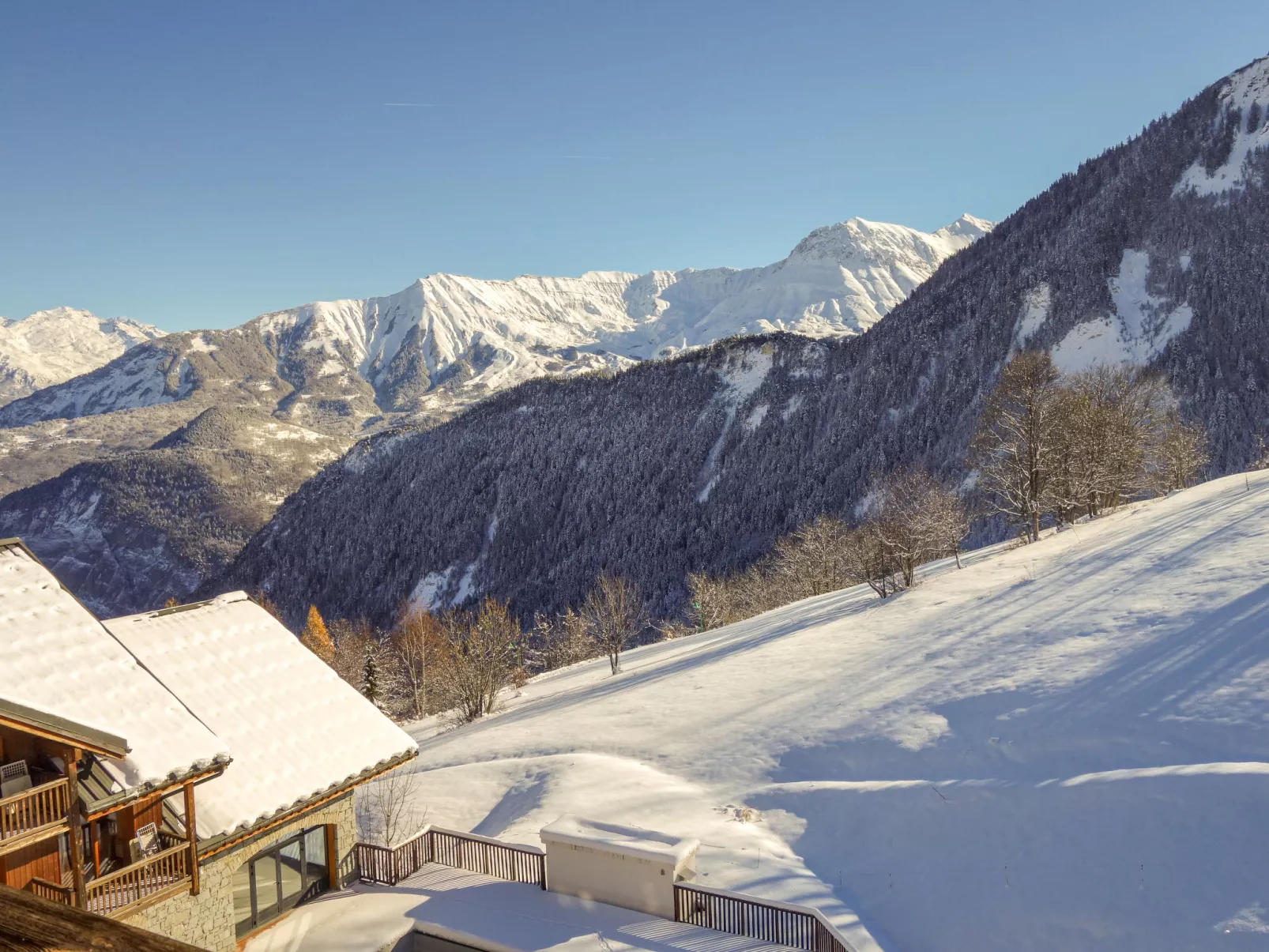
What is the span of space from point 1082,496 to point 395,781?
39.9 meters

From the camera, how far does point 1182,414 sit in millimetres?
98938

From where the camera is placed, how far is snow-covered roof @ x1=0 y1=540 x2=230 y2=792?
37.6ft

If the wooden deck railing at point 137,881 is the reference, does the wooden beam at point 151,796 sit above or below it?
above

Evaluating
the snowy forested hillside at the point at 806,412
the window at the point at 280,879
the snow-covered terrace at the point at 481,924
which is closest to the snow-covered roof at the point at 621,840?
the snow-covered terrace at the point at 481,924

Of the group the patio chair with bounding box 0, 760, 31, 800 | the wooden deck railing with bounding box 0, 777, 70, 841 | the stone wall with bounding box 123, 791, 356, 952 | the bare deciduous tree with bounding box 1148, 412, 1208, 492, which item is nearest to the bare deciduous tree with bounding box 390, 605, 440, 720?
the stone wall with bounding box 123, 791, 356, 952

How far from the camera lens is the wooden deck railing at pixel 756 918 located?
536 inches

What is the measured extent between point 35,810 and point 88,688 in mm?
1841

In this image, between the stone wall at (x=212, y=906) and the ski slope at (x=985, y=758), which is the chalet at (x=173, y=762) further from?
the ski slope at (x=985, y=758)

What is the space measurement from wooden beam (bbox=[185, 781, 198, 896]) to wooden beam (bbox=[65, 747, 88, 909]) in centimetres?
153

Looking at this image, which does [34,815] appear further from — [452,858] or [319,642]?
[319,642]

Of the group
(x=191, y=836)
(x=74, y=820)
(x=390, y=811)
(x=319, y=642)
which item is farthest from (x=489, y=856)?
(x=319, y=642)

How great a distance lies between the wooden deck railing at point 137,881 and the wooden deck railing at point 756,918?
357 inches

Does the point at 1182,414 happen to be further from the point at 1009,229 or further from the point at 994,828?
the point at 994,828

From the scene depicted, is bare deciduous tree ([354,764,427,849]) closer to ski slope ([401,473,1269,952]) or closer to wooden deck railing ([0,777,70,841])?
ski slope ([401,473,1269,952])
